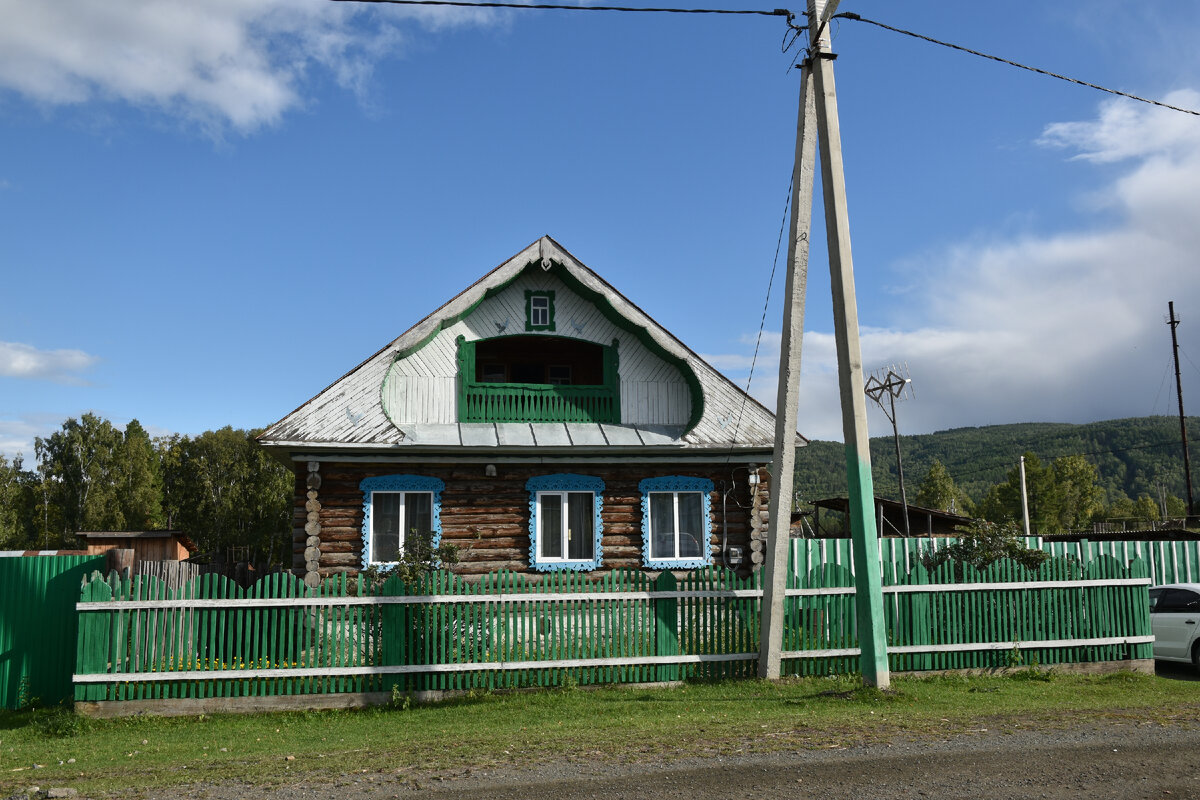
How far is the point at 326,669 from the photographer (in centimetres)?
1088

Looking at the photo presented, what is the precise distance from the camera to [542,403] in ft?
60.3

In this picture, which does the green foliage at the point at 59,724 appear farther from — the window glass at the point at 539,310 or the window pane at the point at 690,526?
the window pane at the point at 690,526

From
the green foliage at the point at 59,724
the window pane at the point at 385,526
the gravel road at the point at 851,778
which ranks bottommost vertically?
the green foliage at the point at 59,724

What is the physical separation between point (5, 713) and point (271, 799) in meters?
6.51

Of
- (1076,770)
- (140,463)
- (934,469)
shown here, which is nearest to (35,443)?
(140,463)

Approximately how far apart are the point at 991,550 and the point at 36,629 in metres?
14.3

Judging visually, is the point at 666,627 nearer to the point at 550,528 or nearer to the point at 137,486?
the point at 550,528

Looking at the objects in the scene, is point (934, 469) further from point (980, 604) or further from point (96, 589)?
point (96, 589)

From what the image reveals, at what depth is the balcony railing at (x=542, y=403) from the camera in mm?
18047

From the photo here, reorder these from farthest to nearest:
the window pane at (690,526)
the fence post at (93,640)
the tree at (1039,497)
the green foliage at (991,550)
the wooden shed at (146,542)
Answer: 1. the tree at (1039,497)
2. the wooden shed at (146,542)
3. the window pane at (690,526)
4. the green foliage at (991,550)
5. the fence post at (93,640)

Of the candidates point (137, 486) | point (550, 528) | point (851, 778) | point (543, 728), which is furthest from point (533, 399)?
point (137, 486)

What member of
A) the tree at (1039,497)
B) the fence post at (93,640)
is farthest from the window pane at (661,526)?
the tree at (1039,497)

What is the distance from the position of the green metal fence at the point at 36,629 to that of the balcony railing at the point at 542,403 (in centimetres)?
828

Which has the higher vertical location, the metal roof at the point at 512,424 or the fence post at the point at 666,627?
the metal roof at the point at 512,424
